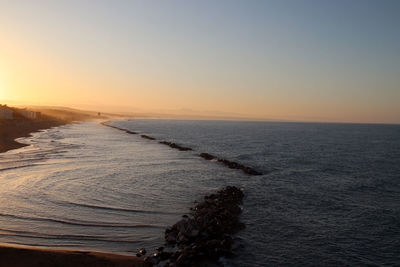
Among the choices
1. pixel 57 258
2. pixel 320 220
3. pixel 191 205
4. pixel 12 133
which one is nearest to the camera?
pixel 57 258

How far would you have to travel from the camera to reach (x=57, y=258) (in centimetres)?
1084

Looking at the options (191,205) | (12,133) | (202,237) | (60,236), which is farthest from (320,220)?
(12,133)

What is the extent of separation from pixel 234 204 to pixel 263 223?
10.9 feet

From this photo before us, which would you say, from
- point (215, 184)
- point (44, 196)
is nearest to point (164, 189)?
point (215, 184)

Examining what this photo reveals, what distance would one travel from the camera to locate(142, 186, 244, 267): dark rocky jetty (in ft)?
37.2

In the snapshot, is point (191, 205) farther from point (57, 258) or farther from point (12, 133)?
point (12, 133)

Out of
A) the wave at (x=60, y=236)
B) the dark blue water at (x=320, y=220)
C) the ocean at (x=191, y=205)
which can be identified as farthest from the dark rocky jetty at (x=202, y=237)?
the wave at (x=60, y=236)

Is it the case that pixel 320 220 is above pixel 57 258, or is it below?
below

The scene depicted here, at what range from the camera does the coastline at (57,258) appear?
10484mm

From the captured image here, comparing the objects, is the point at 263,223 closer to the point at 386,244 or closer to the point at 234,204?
the point at 234,204

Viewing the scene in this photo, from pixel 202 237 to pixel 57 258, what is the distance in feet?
19.9

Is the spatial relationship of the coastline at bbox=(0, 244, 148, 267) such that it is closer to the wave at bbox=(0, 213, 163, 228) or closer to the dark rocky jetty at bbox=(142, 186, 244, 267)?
the dark rocky jetty at bbox=(142, 186, 244, 267)

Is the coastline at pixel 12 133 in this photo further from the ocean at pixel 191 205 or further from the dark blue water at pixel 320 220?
the dark blue water at pixel 320 220

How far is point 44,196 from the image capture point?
1933cm
